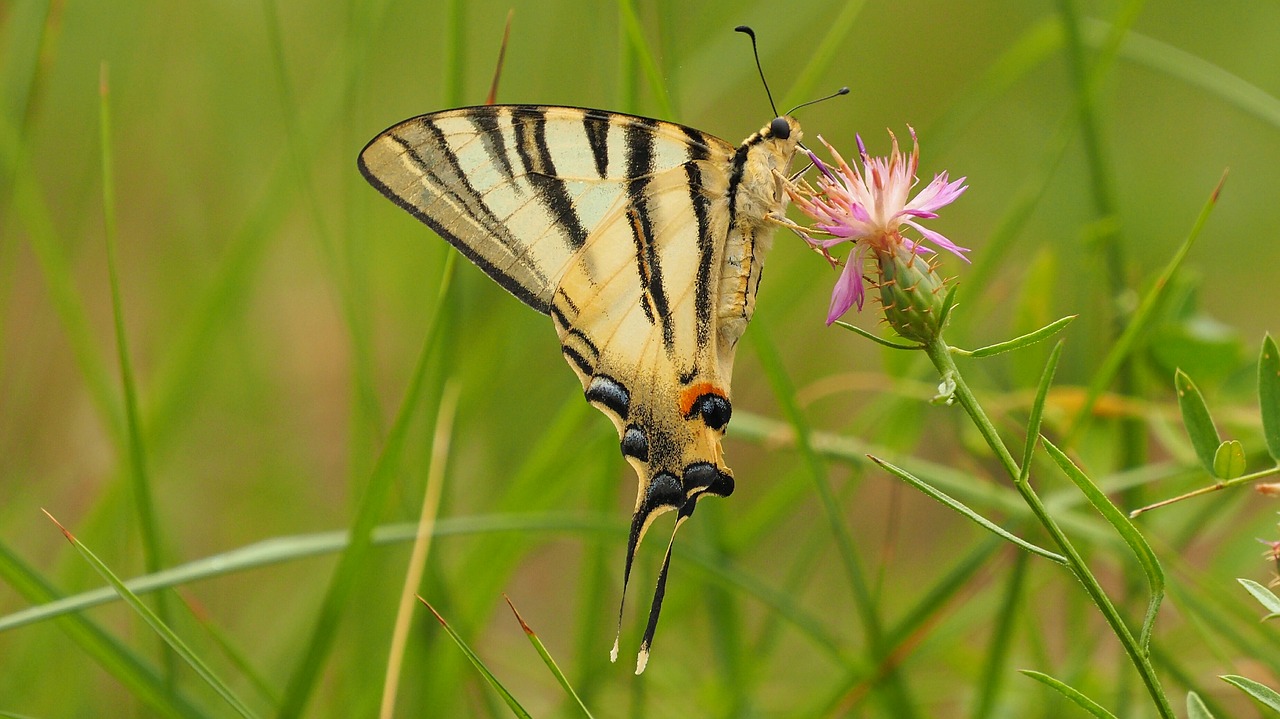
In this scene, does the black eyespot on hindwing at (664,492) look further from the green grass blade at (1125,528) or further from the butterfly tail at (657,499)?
the green grass blade at (1125,528)

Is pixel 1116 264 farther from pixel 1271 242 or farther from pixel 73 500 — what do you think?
pixel 73 500

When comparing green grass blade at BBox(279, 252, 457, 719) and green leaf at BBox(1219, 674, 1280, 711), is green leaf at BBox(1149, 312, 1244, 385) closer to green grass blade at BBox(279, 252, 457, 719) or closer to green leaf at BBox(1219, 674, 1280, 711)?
green leaf at BBox(1219, 674, 1280, 711)

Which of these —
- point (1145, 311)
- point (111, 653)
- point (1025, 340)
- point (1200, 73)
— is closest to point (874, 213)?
point (1025, 340)

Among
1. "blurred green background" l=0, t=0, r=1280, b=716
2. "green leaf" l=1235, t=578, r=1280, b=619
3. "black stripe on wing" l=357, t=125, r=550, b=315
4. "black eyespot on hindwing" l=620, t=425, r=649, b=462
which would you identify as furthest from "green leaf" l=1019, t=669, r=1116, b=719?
"black stripe on wing" l=357, t=125, r=550, b=315

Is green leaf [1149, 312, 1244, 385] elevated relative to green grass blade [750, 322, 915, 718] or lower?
elevated

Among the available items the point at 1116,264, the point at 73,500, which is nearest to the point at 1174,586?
the point at 1116,264

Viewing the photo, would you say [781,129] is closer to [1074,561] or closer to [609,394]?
[609,394]

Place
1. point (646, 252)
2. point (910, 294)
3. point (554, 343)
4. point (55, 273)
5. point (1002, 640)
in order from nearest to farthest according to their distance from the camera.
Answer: point (910, 294), point (1002, 640), point (646, 252), point (55, 273), point (554, 343)
